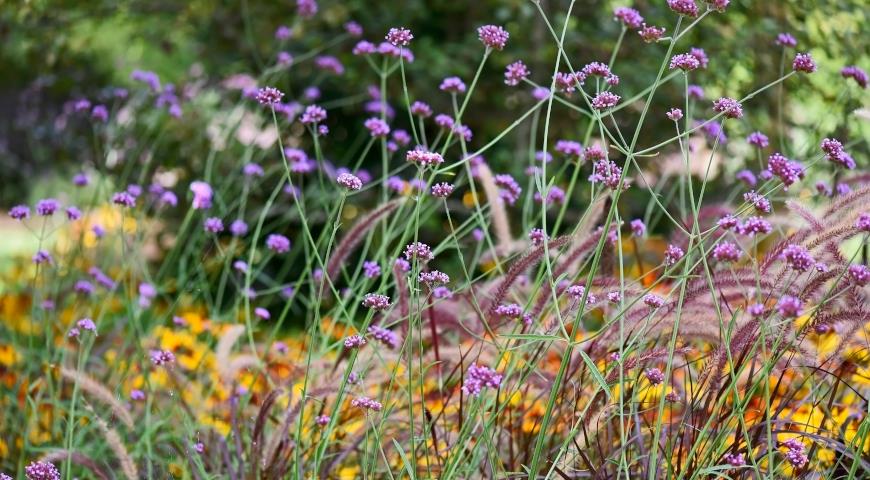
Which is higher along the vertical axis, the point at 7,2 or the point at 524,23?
the point at 7,2

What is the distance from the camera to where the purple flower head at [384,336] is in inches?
82.6

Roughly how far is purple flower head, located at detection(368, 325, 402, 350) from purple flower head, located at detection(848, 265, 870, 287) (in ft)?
2.71

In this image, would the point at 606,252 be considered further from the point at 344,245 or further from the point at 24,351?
the point at 24,351

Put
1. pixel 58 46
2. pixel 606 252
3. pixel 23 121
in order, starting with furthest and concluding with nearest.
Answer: pixel 23 121, pixel 58 46, pixel 606 252

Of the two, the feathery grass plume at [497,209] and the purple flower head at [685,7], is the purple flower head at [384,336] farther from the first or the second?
the purple flower head at [685,7]

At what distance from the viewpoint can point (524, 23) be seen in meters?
5.00

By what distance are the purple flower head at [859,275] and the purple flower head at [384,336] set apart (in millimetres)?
825

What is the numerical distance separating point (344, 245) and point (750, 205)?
810mm

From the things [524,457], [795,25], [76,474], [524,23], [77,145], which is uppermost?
[77,145]

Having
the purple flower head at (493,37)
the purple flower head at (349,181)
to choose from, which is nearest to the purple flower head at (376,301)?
the purple flower head at (349,181)

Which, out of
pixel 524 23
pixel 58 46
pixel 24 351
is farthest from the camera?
pixel 58 46

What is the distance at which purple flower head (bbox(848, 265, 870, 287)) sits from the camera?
63.4 inches

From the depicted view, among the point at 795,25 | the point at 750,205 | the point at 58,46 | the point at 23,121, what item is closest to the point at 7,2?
the point at 58,46

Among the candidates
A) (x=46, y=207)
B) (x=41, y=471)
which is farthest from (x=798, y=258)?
(x=46, y=207)
